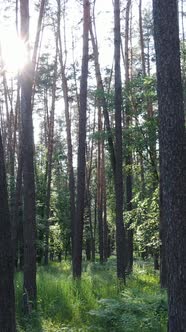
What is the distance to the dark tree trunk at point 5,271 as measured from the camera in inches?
210

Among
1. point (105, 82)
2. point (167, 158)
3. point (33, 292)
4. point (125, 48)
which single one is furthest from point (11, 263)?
point (105, 82)

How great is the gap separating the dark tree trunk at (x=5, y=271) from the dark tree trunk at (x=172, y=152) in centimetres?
195

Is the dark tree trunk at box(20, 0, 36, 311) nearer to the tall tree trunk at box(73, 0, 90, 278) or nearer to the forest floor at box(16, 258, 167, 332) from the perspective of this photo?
the forest floor at box(16, 258, 167, 332)

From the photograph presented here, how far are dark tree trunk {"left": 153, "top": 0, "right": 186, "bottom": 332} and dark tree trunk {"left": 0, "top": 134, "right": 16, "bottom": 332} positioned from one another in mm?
1949

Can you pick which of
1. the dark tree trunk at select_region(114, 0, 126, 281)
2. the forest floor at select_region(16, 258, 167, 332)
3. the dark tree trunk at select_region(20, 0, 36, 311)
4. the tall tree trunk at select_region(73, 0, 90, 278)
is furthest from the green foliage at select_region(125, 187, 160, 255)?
the dark tree trunk at select_region(20, 0, 36, 311)

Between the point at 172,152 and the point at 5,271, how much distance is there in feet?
8.19

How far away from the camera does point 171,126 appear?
570cm

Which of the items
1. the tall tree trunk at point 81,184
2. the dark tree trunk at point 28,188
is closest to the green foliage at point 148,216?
the tall tree trunk at point 81,184

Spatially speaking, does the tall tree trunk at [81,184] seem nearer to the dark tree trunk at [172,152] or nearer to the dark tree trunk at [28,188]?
the dark tree trunk at [28,188]

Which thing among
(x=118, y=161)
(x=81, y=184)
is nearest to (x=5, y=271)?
(x=81, y=184)

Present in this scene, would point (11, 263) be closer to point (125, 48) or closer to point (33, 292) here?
point (33, 292)

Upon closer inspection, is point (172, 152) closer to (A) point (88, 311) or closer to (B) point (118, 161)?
(A) point (88, 311)

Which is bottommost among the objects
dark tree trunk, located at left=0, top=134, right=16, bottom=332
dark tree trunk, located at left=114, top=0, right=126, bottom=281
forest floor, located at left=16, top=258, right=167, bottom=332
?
forest floor, located at left=16, top=258, right=167, bottom=332

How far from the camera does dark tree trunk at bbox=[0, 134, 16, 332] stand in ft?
17.5
